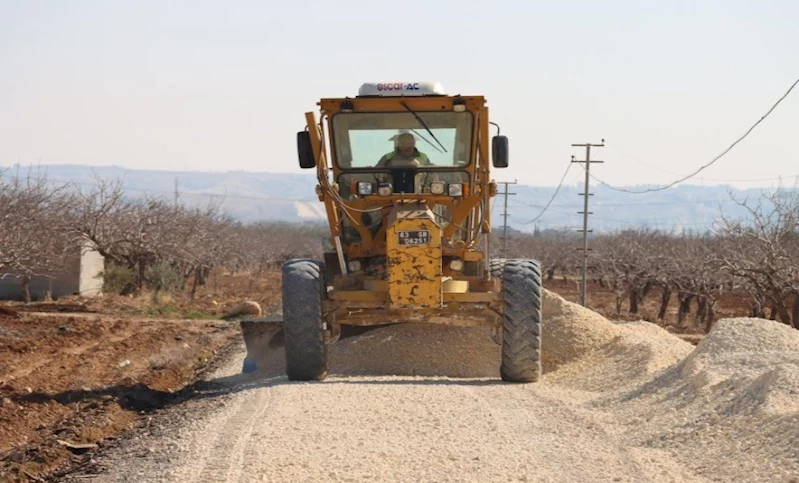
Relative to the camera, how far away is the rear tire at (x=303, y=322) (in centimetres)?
1311

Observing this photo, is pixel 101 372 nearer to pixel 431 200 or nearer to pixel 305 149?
pixel 305 149

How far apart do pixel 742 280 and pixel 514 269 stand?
1592 cm

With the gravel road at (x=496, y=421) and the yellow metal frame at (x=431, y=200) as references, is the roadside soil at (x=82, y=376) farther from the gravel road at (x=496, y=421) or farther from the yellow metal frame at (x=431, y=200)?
the yellow metal frame at (x=431, y=200)

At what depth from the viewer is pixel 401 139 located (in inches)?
543

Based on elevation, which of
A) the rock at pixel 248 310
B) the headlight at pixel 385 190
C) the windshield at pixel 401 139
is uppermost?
the windshield at pixel 401 139

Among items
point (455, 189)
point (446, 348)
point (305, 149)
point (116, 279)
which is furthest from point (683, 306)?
point (305, 149)

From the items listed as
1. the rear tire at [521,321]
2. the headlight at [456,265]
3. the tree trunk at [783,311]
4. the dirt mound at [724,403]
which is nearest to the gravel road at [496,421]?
the dirt mound at [724,403]

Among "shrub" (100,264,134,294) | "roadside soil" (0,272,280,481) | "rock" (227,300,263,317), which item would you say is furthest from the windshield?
"shrub" (100,264,134,294)

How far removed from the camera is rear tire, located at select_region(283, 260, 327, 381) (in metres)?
13.1

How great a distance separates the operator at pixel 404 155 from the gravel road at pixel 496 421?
254cm

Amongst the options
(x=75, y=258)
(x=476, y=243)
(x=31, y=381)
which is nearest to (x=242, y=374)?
(x=31, y=381)

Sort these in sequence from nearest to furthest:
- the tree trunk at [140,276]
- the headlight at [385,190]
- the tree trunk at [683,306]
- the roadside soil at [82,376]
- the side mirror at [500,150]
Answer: the roadside soil at [82,376] < the side mirror at [500,150] < the headlight at [385,190] < the tree trunk at [140,276] < the tree trunk at [683,306]

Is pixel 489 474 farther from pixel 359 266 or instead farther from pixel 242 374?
pixel 242 374

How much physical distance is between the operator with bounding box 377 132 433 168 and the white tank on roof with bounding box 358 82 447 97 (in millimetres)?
496
